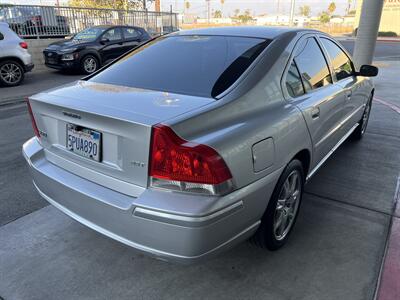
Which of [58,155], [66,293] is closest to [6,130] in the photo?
[58,155]

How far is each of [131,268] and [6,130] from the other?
4170mm

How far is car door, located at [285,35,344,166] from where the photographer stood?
110 inches

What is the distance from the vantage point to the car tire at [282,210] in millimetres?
2445

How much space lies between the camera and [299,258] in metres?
2.69

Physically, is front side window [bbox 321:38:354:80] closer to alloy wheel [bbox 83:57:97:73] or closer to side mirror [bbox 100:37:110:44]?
alloy wheel [bbox 83:57:97:73]

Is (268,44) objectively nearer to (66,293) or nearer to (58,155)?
(58,155)

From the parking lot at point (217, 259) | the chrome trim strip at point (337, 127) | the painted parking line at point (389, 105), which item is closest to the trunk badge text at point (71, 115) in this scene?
the parking lot at point (217, 259)

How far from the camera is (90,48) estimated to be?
11.4 meters

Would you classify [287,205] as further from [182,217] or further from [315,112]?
[182,217]

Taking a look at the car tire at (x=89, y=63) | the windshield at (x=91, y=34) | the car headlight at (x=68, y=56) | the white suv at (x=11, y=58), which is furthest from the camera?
the windshield at (x=91, y=34)

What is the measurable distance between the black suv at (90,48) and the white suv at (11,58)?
5.28 feet

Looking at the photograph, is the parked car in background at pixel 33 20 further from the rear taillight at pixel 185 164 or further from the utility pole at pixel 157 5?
the rear taillight at pixel 185 164

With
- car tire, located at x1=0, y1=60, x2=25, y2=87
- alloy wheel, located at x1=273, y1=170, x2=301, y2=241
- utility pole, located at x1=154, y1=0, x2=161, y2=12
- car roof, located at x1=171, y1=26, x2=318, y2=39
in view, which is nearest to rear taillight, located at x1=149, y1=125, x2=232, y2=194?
alloy wheel, located at x1=273, y1=170, x2=301, y2=241

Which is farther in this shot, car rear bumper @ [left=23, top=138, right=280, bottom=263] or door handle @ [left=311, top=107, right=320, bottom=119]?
door handle @ [left=311, top=107, right=320, bottom=119]
